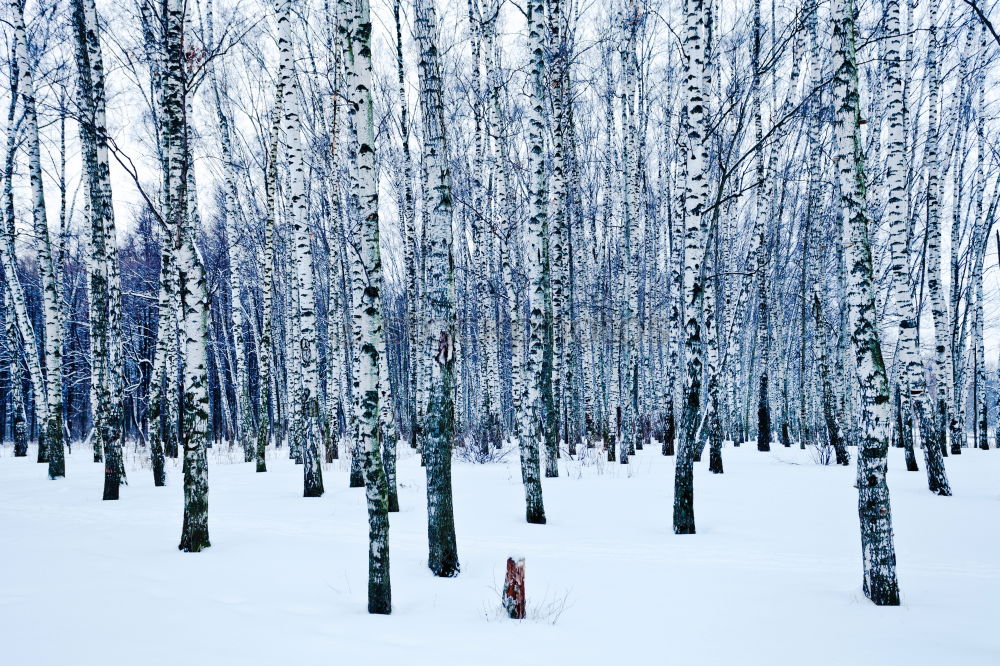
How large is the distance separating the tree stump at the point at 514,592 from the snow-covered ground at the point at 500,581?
0.49 ft

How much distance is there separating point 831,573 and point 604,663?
3.12m

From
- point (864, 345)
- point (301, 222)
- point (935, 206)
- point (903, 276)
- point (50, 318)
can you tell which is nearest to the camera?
point (864, 345)

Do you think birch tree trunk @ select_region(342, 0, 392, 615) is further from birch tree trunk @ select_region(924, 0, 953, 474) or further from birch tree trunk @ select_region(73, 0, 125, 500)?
birch tree trunk @ select_region(924, 0, 953, 474)

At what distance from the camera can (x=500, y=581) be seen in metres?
5.17

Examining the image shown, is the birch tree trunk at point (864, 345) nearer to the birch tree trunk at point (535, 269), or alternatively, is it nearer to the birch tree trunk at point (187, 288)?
the birch tree trunk at point (535, 269)

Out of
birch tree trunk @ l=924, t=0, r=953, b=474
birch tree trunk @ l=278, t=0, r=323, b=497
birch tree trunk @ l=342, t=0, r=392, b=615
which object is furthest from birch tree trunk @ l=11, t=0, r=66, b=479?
birch tree trunk @ l=924, t=0, r=953, b=474

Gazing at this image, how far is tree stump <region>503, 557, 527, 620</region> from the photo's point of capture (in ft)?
14.0

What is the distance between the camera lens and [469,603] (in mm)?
4609

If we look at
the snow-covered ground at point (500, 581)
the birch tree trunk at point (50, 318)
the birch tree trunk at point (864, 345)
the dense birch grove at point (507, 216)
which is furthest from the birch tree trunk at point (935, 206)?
the birch tree trunk at point (50, 318)

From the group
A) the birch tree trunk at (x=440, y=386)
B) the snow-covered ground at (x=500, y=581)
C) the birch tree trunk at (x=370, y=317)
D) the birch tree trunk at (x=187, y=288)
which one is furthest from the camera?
the birch tree trunk at (x=187, y=288)

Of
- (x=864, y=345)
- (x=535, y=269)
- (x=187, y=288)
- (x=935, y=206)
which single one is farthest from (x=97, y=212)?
(x=935, y=206)

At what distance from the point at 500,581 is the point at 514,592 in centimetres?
89

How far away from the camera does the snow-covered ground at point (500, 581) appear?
3.71 metres

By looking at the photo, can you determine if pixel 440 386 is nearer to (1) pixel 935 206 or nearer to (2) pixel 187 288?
(2) pixel 187 288
